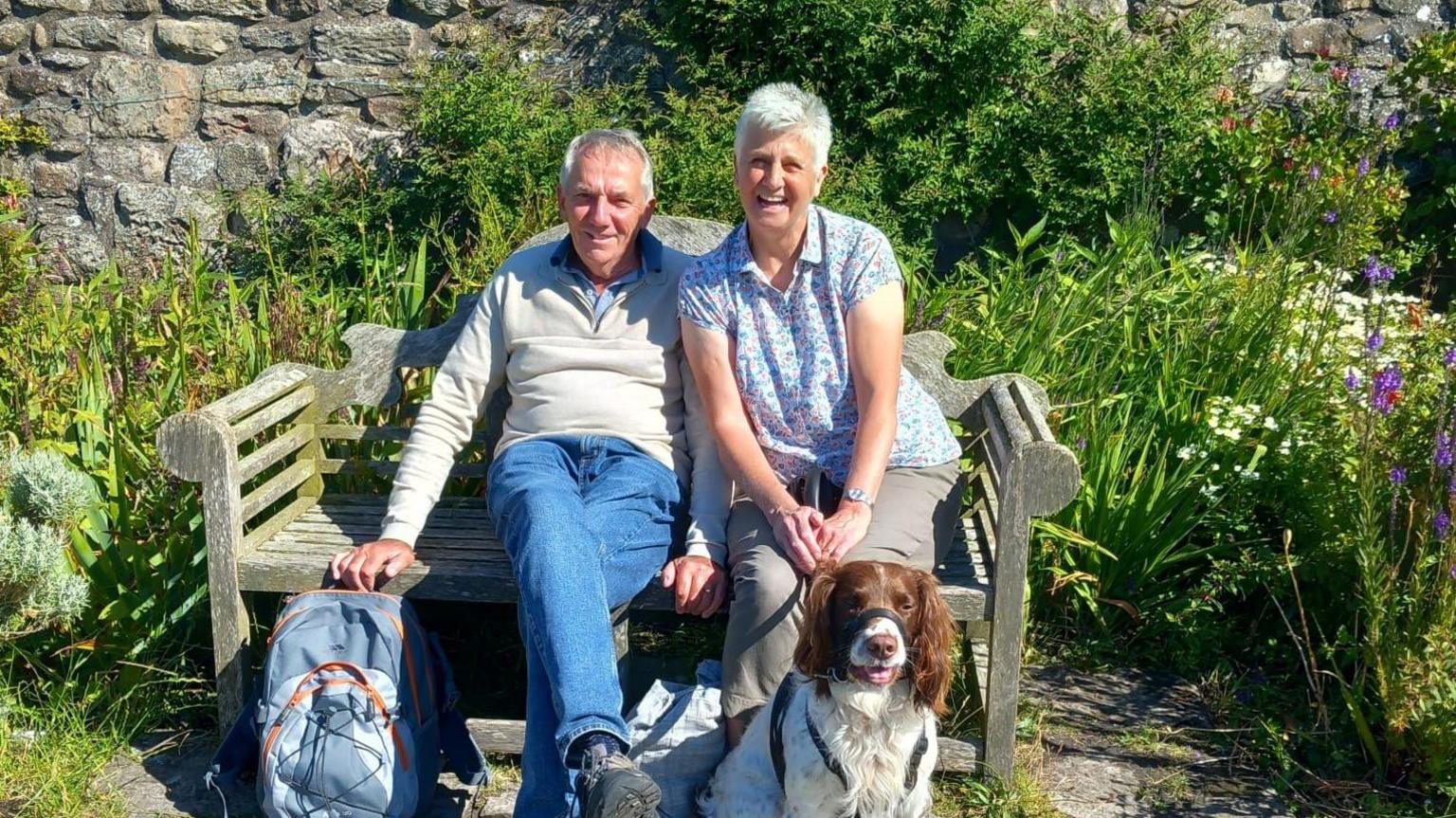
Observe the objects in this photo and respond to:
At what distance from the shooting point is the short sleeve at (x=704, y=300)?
3.20m

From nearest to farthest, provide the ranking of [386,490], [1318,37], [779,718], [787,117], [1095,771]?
[779,718], [787,117], [1095,771], [386,490], [1318,37]

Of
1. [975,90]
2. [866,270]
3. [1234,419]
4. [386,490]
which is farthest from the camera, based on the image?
[975,90]

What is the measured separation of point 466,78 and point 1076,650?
11.1 feet

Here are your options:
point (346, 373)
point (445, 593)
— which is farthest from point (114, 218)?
point (445, 593)

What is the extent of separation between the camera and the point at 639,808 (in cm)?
259

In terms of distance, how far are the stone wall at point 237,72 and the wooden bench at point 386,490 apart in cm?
209

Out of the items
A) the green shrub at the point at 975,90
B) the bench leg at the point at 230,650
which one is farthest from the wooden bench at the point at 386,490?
the green shrub at the point at 975,90

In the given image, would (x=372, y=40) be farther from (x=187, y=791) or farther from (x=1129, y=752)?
(x=1129, y=752)

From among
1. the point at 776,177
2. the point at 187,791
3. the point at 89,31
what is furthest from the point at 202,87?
the point at 776,177

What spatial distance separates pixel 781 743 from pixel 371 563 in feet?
3.75

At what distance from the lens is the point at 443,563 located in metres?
3.31

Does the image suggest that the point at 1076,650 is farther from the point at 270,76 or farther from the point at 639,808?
the point at 270,76

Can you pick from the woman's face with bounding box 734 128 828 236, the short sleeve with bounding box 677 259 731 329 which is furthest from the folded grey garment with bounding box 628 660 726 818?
the woman's face with bounding box 734 128 828 236

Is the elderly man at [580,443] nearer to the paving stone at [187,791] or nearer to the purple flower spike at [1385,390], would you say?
the paving stone at [187,791]
